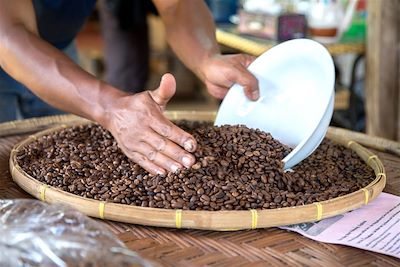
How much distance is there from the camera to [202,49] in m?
1.64

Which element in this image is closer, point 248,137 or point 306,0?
point 248,137

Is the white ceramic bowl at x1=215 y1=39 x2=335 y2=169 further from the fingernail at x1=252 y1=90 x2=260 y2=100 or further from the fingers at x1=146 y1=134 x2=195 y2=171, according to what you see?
the fingers at x1=146 y1=134 x2=195 y2=171

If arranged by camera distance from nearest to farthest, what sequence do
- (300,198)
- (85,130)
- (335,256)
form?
1. (335,256)
2. (300,198)
3. (85,130)

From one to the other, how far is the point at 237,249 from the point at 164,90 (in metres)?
0.31

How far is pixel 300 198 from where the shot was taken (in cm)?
117

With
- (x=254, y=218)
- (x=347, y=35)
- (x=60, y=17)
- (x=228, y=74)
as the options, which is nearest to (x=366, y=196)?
(x=254, y=218)

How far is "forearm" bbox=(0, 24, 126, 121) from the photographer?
129 centimetres

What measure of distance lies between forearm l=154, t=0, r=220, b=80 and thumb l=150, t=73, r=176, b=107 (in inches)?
16.5

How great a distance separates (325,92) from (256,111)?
0.66 feet

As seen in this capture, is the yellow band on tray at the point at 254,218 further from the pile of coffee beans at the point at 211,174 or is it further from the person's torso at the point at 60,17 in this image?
the person's torso at the point at 60,17

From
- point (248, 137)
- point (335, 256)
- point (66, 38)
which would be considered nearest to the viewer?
point (335, 256)

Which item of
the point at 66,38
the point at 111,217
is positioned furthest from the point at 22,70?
the point at 66,38

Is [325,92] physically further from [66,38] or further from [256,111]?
[66,38]

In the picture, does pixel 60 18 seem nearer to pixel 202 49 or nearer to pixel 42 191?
pixel 202 49
